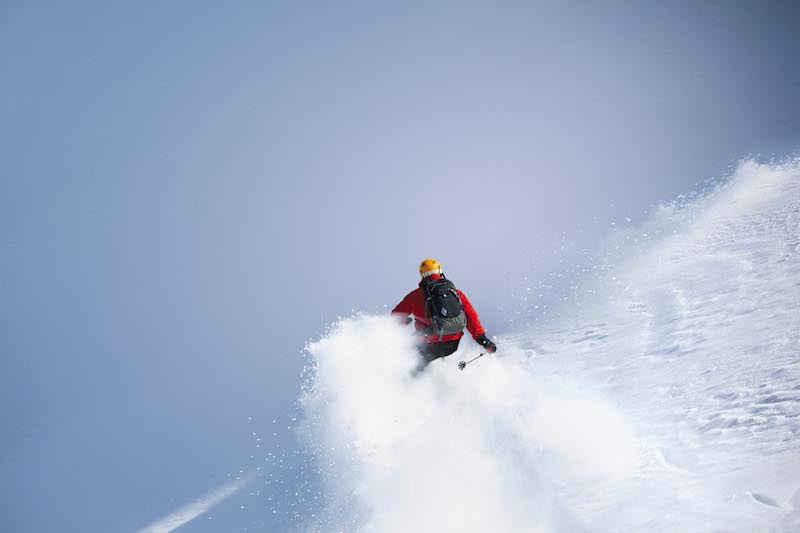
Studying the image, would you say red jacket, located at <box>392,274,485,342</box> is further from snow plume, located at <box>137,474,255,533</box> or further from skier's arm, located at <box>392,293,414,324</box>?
snow plume, located at <box>137,474,255,533</box>

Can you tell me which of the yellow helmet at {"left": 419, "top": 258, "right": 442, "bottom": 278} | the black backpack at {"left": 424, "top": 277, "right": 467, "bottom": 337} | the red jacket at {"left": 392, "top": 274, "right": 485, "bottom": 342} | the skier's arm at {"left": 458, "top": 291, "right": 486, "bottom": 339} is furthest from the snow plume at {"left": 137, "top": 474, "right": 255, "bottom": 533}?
the yellow helmet at {"left": 419, "top": 258, "right": 442, "bottom": 278}

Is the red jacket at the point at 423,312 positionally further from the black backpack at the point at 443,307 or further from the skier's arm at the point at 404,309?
the black backpack at the point at 443,307

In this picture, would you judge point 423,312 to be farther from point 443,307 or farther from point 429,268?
point 429,268

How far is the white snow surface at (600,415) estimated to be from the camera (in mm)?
4254

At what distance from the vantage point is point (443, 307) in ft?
20.6

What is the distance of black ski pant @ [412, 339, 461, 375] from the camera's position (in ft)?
21.8

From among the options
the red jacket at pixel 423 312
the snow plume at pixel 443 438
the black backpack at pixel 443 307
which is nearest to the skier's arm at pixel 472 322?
the red jacket at pixel 423 312

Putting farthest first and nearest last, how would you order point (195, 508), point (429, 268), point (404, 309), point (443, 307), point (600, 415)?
point (195, 508), point (404, 309), point (429, 268), point (443, 307), point (600, 415)

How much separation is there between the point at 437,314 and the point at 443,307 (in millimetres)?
136

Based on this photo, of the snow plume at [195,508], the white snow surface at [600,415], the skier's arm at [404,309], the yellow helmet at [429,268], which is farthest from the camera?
the snow plume at [195,508]

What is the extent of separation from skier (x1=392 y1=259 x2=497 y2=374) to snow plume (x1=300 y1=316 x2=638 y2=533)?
682mm

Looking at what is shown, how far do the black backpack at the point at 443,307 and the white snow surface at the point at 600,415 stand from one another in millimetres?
1083

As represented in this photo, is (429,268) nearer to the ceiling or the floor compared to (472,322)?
nearer to the ceiling

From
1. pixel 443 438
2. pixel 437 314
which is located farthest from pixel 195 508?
pixel 437 314
